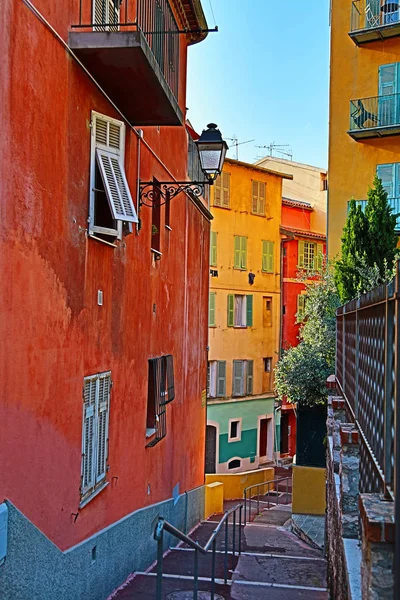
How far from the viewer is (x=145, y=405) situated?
1088 centimetres

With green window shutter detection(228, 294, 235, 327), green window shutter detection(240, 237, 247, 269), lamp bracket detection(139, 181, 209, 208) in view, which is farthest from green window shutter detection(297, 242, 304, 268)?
lamp bracket detection(139, 181, 209, 208)

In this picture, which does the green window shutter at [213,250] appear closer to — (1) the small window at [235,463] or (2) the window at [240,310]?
(2) the window at [240,310]

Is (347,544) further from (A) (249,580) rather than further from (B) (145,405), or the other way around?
(B) (145,405)

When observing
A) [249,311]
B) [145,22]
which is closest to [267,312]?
[249,311]

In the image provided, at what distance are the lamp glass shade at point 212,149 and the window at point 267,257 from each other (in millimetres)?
25318

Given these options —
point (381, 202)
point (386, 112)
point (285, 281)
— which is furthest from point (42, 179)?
point (285, 281)

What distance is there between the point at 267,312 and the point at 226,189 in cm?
673

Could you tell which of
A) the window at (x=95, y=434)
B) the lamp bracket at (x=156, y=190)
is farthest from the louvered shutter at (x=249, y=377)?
the window at (x=95, y=434)

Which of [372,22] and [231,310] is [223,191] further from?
[372,22]

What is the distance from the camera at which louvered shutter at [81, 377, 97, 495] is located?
768cm

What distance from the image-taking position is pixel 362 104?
2252 centimetres

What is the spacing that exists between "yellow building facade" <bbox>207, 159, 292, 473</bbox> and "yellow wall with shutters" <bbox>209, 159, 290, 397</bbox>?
48 millimetres

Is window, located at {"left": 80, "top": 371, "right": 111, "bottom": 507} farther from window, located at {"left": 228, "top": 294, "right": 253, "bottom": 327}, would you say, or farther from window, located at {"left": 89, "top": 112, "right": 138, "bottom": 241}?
window, located at {"left": 228, "top": 294, "right": 253, "bottom": 327}

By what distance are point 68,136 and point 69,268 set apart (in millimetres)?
1327
